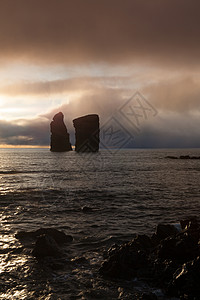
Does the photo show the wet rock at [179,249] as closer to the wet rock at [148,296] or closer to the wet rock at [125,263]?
the wet rock at [125,263]

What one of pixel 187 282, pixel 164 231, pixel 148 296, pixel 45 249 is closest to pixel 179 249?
pixel 187 282

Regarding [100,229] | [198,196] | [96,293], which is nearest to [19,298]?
[96,293]

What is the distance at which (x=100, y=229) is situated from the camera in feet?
51.2

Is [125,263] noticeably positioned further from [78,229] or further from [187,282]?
[78,229]

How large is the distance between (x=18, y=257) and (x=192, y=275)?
791 centimetres

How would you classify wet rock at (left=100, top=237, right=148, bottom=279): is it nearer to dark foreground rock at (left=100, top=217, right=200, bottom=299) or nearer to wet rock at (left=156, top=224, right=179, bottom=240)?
dark foreground rock at (left=100, top=217, right=200, bottom=299)

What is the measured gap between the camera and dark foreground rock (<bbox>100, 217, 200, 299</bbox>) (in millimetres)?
8148

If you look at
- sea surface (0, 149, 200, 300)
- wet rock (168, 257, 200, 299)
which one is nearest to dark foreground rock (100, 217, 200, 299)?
wet rock (168, 257, 200, 299)

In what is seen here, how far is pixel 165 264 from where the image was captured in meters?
9.70

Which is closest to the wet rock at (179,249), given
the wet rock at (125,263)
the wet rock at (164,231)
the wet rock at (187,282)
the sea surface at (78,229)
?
the wet rock at (125,263)

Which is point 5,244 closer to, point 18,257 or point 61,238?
point 18,257

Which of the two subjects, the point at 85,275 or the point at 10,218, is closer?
the point at 85,275

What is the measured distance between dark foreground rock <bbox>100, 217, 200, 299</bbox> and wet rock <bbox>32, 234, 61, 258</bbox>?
283 cm

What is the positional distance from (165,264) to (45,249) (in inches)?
225
